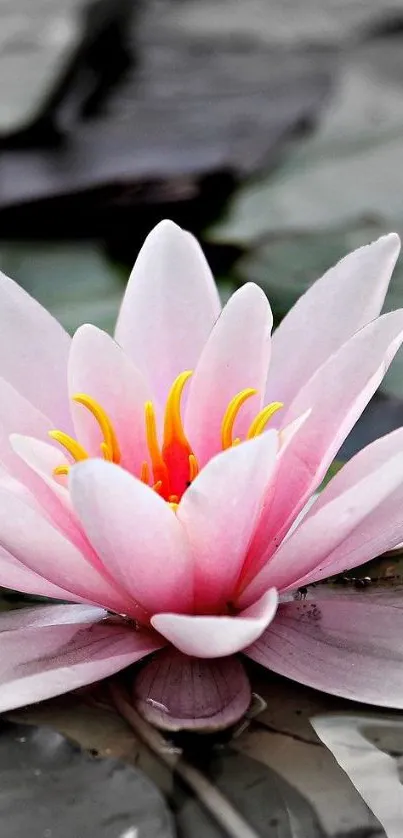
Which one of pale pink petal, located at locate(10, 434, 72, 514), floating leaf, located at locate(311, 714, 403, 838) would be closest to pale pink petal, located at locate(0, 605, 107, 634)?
pale pink petal, located at locate(10, 434, 72, 514)

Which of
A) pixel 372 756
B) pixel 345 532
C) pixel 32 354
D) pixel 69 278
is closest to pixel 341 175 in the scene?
pixel 69 278

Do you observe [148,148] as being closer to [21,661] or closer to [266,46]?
[266,46]

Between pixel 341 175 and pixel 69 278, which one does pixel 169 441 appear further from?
pixel 341 175

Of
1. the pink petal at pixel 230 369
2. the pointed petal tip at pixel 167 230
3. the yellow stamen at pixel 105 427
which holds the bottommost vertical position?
the yellow stamen at pixel 105 427

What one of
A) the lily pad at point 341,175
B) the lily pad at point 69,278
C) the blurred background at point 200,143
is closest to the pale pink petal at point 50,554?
the blurred background at point 200,143

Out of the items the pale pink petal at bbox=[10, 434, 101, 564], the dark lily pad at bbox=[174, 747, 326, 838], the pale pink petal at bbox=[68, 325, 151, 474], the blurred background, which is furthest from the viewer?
the blurred background

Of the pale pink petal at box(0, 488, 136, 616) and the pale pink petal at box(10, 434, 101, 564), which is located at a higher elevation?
the pale pink petal at box(10, 434, 101, 564)

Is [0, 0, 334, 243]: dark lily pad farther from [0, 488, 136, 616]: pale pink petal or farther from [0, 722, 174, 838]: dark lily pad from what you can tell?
[0, 722, 174, 838]: dark lily pad

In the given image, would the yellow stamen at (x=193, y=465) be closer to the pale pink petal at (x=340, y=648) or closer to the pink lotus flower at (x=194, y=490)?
the pink lotus flower at (x=194, y=490)
